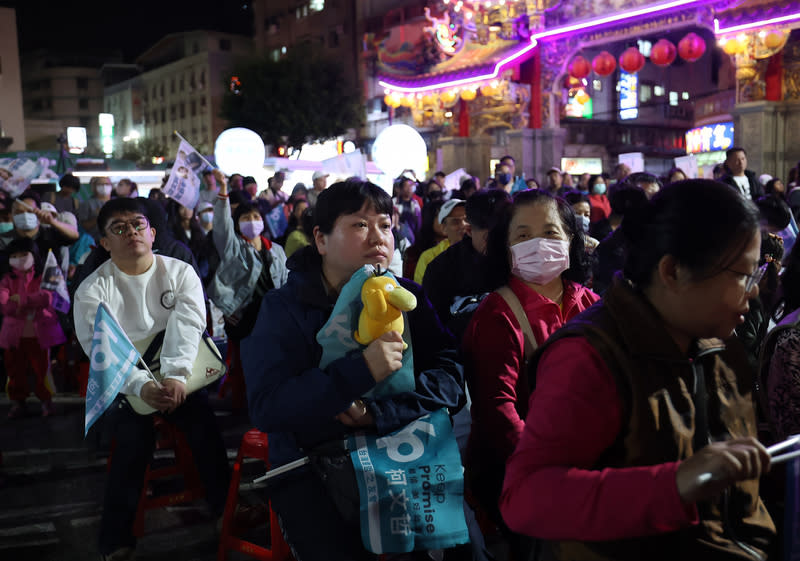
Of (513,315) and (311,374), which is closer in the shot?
(311,374)

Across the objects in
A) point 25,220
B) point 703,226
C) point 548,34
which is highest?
point 548,34

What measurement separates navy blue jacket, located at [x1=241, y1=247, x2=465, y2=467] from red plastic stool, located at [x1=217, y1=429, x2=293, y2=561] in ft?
2.43

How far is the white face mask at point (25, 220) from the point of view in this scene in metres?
6.00

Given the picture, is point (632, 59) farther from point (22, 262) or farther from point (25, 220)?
point (22, 262)

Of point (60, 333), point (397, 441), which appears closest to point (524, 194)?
point (397, 441)

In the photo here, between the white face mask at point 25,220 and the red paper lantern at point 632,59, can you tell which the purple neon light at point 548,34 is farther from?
the white face mask at point 25,220

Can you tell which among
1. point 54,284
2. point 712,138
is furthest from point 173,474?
point 712,138

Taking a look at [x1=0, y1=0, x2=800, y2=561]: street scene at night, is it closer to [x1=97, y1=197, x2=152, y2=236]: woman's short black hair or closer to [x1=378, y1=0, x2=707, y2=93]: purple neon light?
[x1=97, y1=197, x2=152, y2=236]: woman's short black hair

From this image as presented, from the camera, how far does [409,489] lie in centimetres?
219

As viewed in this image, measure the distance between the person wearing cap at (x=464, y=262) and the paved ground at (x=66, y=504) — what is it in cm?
163

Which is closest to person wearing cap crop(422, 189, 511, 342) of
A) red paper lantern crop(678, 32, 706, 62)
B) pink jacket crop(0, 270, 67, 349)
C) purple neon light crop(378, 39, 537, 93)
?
pink jacket crop(0, 270, 67, 349)

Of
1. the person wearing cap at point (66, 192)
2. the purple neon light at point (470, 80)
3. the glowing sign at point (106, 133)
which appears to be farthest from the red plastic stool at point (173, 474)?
the glowing sign at point (106, 133)

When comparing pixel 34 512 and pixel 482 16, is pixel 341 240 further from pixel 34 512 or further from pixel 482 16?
pixel 482 16

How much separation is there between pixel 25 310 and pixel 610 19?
15.2 metres
